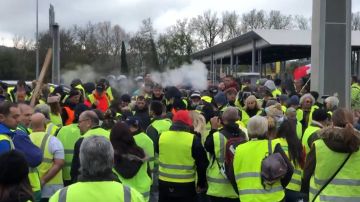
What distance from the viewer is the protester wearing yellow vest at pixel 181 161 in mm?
7602

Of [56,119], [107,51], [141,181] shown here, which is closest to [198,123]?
[141,181]

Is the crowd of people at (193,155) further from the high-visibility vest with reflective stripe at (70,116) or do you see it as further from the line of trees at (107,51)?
the line of trees at (107,51)

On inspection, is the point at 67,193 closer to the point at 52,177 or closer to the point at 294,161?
the point at 52,177

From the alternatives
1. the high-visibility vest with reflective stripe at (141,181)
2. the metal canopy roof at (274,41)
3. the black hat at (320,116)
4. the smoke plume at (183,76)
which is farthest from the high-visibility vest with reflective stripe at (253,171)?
the smoke plume at (183,76)

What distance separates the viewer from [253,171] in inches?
248

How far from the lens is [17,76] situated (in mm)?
54969

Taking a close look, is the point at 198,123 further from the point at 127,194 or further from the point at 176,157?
the point at 127,194

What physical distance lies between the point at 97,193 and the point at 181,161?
3881 mm

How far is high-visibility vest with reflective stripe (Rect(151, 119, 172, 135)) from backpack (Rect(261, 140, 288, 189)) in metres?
2.81


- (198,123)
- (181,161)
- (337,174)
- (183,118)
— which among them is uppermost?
(183,118)

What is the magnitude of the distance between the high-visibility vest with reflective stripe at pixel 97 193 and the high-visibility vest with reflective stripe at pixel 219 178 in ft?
11.3

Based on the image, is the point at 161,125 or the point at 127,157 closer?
the point at 127,157

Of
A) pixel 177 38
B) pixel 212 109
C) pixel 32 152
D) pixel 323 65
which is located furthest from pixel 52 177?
pixel 177 38

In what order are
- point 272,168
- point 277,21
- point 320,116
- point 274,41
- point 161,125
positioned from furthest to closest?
point 277,21 → point 274,41 → point 161,125 → point 320,116 → point 272,168
